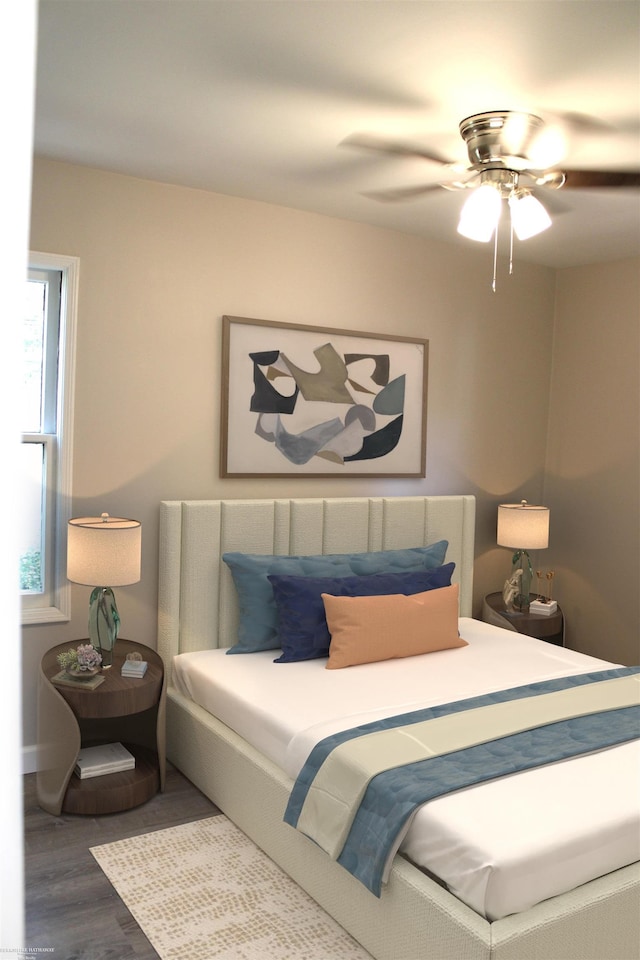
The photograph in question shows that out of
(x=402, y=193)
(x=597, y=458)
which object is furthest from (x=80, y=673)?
(x=597, y=458)

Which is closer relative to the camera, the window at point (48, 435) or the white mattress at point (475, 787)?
the white mattress at point (475, 787)

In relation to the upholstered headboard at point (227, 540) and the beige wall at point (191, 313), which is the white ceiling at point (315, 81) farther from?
the upholstered headboard at point (227, 540)

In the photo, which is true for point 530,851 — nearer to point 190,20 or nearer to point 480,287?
point 190,20

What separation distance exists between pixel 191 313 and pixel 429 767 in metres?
2.30

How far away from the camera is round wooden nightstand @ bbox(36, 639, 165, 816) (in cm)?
292

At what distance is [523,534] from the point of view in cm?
442

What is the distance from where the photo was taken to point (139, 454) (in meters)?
3.56

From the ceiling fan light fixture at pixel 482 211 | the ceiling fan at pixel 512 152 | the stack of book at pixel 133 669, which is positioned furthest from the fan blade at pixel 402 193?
the stack of book at pixel 133 669

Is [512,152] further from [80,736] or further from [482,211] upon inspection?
[80,736]

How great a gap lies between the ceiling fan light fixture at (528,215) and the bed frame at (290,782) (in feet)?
5.68

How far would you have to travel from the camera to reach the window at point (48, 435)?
3340 mm

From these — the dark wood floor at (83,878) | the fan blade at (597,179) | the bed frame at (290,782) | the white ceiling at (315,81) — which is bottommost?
the dark wood floor at (83,878)

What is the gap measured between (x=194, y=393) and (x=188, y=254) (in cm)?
64

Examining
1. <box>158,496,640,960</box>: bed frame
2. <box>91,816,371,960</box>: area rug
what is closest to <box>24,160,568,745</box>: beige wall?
<box>158,496,640,960</box>: bed frame
